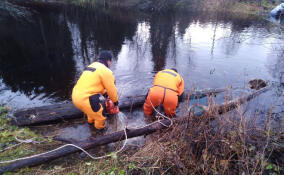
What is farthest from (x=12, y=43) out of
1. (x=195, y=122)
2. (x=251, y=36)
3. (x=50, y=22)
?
(x=251, y=36)

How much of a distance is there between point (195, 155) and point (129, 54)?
27.5 ft

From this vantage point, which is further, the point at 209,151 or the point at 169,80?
the point at 169,80

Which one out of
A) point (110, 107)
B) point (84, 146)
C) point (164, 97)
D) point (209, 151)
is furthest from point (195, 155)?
point (110, 107)

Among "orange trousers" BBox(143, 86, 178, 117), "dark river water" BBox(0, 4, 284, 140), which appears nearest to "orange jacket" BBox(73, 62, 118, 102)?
"orange trousers" BBox(143, 86, 178, 117)

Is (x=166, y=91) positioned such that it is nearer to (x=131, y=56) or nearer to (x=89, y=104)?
(x=89, y=104)

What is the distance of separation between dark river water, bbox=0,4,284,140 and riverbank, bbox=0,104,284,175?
5.37 ft

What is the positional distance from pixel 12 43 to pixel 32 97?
756 centimetres

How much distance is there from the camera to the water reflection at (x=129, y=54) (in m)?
7.02

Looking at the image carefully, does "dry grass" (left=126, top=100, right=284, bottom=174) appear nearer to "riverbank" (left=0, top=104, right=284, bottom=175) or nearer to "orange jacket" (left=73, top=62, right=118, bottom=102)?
"riverbank" (left=0, top=104, right=284, bottom=175)

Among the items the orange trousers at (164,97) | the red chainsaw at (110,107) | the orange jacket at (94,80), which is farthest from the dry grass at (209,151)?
the red chainsaw at (110,107)

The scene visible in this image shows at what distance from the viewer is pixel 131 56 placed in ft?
32.4

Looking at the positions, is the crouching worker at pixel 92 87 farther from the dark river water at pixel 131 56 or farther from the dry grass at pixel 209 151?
the dark river water at pixel 131 56

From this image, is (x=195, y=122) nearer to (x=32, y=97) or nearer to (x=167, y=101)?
(x=167, y=101)

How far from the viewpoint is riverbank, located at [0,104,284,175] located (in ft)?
7.76
